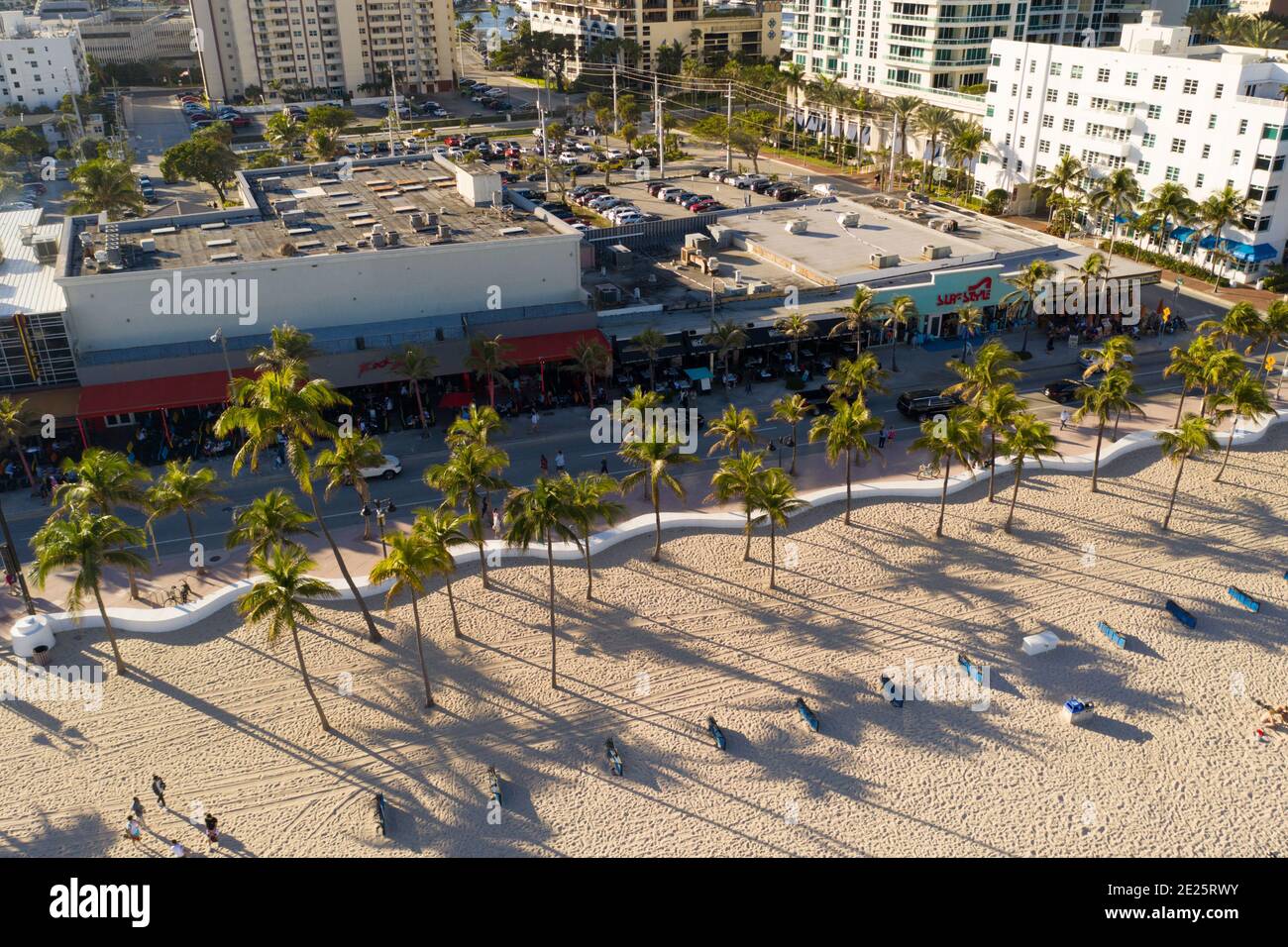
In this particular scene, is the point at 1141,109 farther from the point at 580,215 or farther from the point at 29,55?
the point at 29,55

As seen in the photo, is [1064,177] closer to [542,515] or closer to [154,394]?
[542,515]

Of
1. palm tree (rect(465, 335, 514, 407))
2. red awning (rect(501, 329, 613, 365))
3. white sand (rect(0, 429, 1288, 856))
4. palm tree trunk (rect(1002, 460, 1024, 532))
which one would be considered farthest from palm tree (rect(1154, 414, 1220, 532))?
palm tree (rect(465, 335, 514, 407))

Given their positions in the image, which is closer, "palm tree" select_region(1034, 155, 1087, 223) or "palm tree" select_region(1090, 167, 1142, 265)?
"palm tree" select_region(1090, 167, 1142, 265)

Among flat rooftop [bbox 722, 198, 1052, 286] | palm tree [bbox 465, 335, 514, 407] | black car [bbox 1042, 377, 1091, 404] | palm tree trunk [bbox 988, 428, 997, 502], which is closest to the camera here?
palm tree trunk [bbox 988, 428, 997, 502]

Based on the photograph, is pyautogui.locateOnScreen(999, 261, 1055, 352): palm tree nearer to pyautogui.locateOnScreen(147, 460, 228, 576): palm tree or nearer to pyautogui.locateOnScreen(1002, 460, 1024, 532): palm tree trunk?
pyautogui.locateOnScreen(1002, 460, 1024, 532): palm tree trunk

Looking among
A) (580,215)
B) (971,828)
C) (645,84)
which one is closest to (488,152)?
(580,215)

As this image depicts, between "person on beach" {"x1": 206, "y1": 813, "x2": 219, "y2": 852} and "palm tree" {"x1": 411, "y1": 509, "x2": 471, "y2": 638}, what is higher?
"palm tree" {"x1": 411, "y1": 509, "x2": 471, "y2": 638}

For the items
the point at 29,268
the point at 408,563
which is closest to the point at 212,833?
the point at 408,563

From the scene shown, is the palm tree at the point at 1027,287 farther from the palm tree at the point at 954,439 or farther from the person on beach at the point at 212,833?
the person on beach at the point at 212,833
